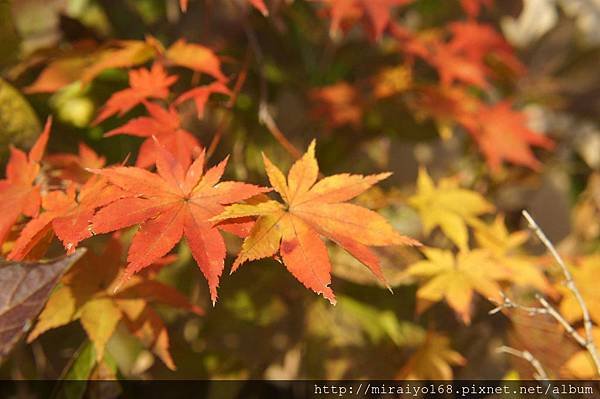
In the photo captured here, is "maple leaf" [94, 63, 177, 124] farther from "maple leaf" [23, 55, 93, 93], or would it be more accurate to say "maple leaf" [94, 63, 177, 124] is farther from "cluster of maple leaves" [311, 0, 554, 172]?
"cluster of maple leaves" [311, 0, 554, 172]

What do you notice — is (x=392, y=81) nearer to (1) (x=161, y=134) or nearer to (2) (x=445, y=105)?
(2) (x=445, y=105)

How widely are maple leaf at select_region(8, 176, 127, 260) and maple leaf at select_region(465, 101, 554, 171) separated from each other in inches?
32.1

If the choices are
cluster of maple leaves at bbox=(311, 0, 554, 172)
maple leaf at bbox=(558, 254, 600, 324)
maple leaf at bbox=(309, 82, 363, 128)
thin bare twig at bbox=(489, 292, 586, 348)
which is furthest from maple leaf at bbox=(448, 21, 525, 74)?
thin bare twig at bbox=(489, 292, 586, 348)

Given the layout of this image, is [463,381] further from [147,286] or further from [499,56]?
[499,56]

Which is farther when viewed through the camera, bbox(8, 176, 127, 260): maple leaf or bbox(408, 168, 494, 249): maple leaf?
bbox(408, 168, 494, 249): maple leaf

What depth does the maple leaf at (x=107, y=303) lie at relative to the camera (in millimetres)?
781

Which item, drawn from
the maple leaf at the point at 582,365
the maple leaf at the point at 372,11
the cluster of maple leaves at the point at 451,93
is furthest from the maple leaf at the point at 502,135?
the maple leaf at the point at 582,365

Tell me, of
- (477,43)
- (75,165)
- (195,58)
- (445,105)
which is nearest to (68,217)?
(75,165)

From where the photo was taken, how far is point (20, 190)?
0.77 m

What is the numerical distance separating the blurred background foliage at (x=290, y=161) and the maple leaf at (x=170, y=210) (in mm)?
304

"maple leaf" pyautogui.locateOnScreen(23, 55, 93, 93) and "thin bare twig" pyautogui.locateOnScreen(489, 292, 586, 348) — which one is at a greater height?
"maple leaf" pyautogui.locateOnScreen(23, 55, 93, 93)

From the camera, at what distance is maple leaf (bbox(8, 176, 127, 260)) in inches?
24.9

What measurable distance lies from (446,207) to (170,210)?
0.54 meters

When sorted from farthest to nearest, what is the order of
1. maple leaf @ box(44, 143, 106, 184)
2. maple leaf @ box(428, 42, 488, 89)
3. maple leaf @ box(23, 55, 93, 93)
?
maple leaf @ box(428, 42, 488, 89) → maple leaf @ box(23, 55, 93, 93) → maple leaf @ box(44, 143, 106, 184)
